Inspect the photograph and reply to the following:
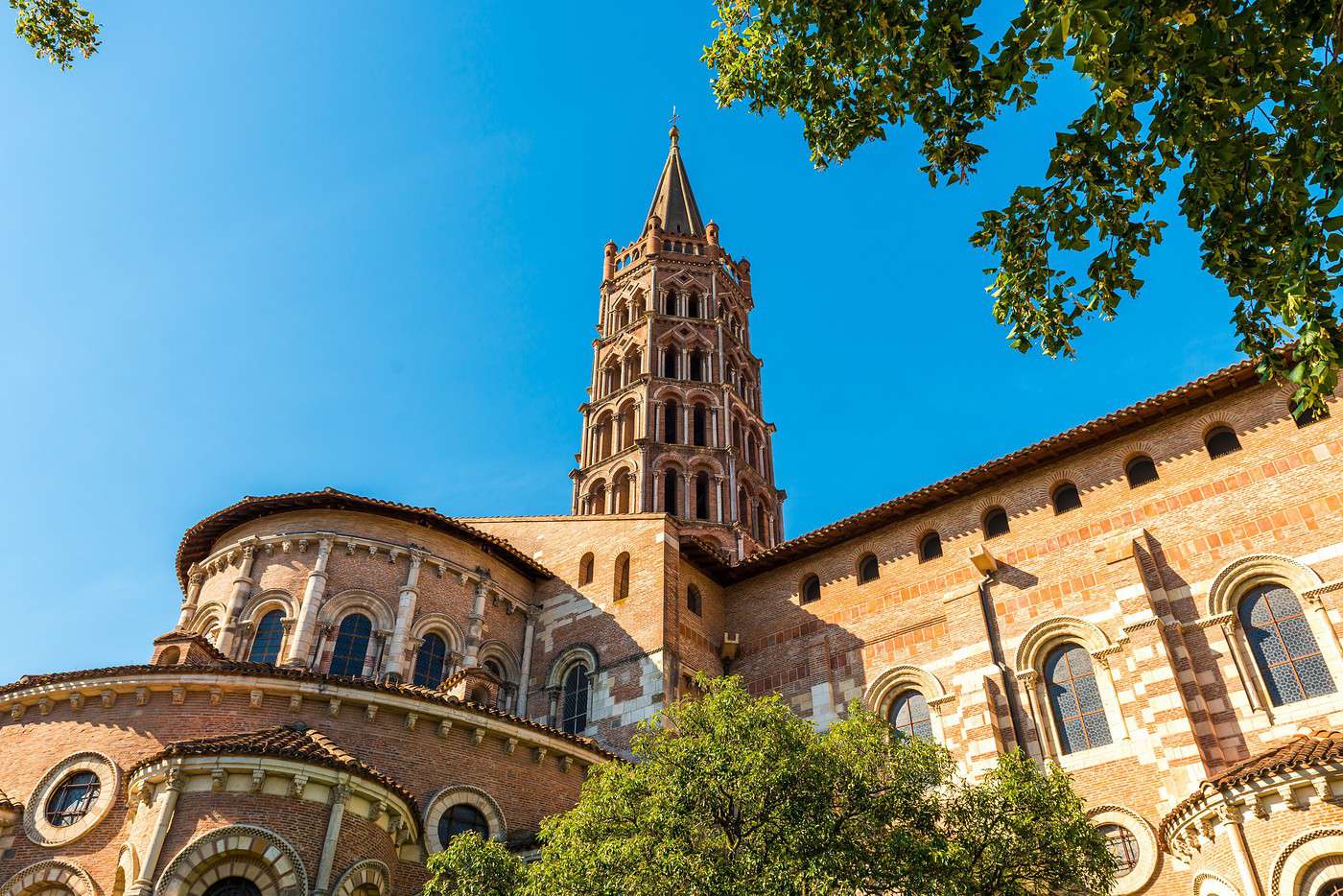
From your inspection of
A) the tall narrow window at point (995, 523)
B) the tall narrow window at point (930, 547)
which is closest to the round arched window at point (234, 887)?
the tall narrow window at point (930, 547)

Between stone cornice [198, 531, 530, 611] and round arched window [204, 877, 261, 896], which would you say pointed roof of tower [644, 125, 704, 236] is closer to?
stone cornice [198, 531, 530, 611]

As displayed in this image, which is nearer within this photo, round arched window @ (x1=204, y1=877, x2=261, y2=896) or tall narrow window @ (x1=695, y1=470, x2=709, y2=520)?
round arched window @ (x1=204, y1=877, x2=261, y2=896)

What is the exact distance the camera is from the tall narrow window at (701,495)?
140 feet

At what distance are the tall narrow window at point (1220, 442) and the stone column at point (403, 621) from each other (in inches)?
712

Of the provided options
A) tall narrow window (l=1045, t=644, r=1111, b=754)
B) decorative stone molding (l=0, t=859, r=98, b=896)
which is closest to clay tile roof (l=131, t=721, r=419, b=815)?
decorative stone molding (l=0, t=859, r=98, b=896)

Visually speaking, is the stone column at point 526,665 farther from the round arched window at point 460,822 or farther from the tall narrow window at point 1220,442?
the tall narrow window at point 1220,442

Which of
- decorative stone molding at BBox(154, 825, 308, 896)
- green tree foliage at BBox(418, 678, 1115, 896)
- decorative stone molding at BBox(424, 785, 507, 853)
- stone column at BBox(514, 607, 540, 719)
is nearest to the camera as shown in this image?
green tree foliage at BBox(418, 678, 1115, 896)

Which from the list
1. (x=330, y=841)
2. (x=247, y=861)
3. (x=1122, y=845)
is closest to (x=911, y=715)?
(x=1122, y=845)

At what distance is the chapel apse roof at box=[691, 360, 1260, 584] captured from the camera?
21.1 m

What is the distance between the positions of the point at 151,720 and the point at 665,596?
11361 mm

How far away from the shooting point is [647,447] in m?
43.4

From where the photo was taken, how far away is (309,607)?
24234 millimetres

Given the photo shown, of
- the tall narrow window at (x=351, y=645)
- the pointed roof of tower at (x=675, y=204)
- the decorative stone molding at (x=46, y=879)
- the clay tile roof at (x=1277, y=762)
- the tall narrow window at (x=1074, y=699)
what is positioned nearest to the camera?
the clay tile roof at (x=1277, y=762)

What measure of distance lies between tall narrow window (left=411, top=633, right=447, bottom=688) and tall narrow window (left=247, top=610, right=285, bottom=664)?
3.20m
